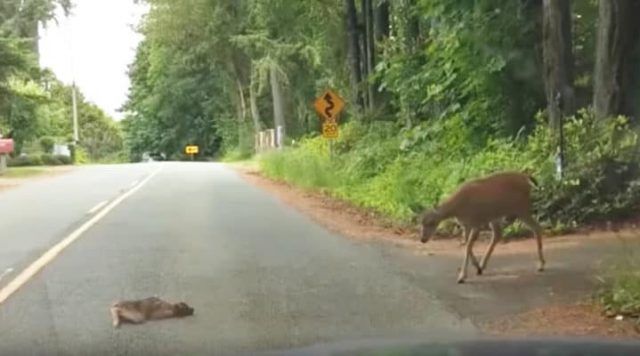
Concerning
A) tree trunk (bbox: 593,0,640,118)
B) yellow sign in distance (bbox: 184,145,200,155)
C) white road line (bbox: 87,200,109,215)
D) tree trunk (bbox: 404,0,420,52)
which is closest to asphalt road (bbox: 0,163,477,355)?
white road line (bbox: 87,200,109,215)

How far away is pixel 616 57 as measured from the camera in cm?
1616

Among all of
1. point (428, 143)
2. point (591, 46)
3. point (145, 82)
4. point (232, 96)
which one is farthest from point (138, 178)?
point (145, 82)

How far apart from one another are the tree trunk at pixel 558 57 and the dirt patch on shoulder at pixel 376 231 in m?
3.30

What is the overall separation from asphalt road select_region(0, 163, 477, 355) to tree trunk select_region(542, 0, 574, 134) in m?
4.43

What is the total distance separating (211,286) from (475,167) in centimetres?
878

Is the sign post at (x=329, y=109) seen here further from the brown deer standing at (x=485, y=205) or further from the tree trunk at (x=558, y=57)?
the brown deer standing at (x=485, y=205)

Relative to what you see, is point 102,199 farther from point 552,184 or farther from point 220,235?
point 552,184

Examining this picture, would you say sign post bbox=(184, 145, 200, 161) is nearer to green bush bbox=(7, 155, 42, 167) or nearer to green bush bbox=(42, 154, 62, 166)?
green bush bbox=(42, 154, 62, 166)

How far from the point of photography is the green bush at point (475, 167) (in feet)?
49.4

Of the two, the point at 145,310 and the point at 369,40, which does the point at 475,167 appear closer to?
the point at 145,310

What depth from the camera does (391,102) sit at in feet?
111

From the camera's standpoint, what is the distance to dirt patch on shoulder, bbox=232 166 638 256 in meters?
13.6

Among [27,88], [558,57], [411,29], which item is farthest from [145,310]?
[27,88]

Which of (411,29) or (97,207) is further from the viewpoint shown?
(411,29)
